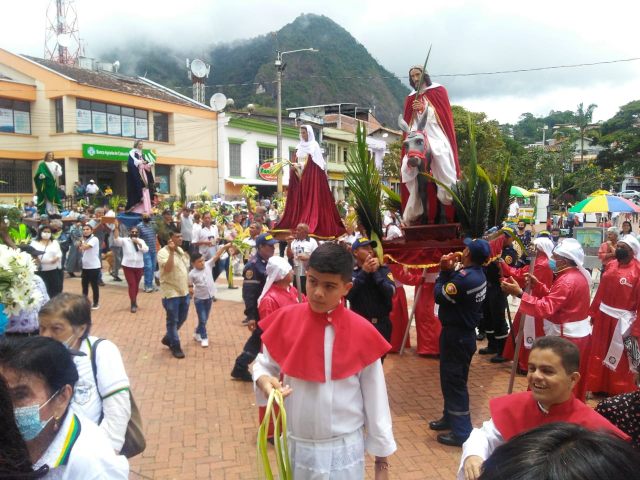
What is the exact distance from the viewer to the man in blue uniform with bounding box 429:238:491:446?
4.31m

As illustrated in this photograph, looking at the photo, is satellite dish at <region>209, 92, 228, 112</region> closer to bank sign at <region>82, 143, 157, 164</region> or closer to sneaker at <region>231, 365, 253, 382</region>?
bank sign at <region>82, 143, 157, 164</region>

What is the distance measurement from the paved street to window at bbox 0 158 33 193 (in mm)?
23481

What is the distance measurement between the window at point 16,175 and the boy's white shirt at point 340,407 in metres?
30.0

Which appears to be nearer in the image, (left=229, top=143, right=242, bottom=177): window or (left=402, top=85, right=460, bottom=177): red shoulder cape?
(left=402, top=85, right=460, bottom=177): red shoulder cape

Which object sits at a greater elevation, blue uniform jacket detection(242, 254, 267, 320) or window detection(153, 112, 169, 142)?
window detection(153, 112, 169, 142)

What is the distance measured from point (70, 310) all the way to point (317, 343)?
145 cm

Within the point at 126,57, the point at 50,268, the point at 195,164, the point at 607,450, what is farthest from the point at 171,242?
the point at 126,57

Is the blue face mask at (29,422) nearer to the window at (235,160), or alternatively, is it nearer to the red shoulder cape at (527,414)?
the red shoulder cape at (527,414)

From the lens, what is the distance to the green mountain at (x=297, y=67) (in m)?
87.1

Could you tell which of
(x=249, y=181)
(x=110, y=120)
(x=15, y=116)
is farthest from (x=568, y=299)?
(x=249, y=181)

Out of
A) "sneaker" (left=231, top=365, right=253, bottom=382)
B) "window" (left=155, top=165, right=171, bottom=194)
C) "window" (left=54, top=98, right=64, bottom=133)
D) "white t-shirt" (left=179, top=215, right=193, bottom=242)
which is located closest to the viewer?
"sneaker" (left=231, top=365, right=253, bottom=382)

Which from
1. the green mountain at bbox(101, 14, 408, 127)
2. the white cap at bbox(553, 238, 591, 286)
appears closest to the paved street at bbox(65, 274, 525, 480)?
the white cap at bbox(553, 238, 591, 286)

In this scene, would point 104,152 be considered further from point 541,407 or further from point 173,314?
point 541,407

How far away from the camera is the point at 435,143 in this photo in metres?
6.42
